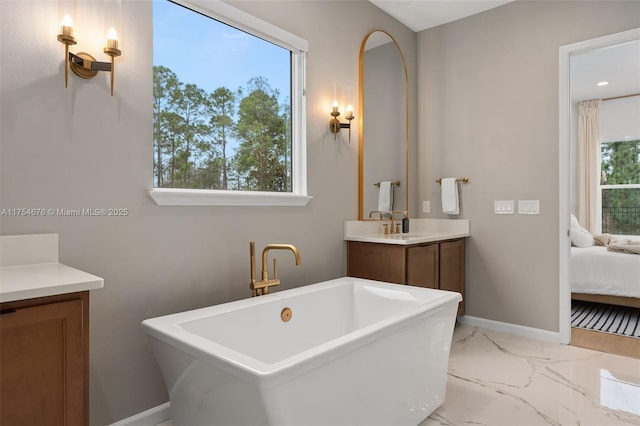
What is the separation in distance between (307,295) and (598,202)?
551cm

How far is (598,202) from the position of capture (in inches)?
232

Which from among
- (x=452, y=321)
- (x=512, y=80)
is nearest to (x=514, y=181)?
(x=512, y=80)

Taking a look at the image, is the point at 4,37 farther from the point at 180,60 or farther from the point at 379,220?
the point at 379,220

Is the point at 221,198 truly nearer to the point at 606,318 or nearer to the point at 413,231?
the point at 413,231

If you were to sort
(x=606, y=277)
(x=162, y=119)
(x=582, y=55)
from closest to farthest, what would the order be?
(x=162, y=119)
(x=606, y=277)
(x=582, y=55)

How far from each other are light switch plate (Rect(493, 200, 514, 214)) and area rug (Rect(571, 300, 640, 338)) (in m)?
1.20

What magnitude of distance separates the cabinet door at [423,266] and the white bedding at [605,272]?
192 cm

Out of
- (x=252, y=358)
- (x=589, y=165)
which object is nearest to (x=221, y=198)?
(x=252, y=358)

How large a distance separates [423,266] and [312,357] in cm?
184

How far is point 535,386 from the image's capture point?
2383 mm

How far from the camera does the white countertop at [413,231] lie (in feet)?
9.54

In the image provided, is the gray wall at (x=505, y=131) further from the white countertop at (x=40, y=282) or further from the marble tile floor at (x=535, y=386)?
the white countertop at (x=40, y=282)

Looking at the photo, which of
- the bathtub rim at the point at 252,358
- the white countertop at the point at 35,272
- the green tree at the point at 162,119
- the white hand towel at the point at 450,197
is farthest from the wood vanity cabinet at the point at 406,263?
the white countertop at the point at 35,272

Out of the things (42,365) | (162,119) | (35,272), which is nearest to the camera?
(42,365)
